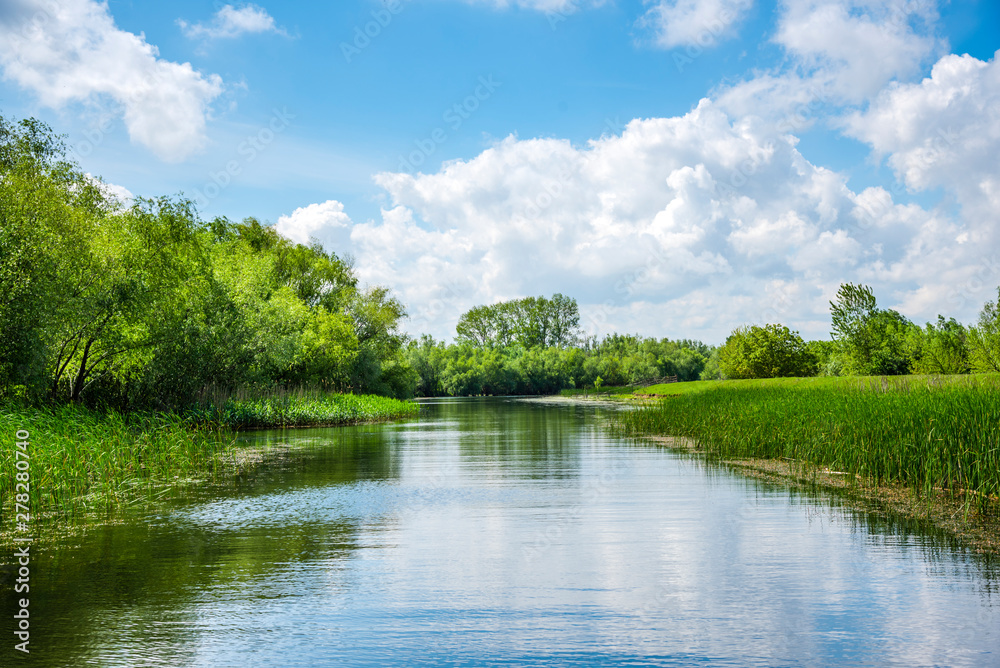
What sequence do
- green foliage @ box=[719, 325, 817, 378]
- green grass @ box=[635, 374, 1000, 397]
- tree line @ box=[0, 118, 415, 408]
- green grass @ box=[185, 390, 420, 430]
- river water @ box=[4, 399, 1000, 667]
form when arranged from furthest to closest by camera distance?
green foliage @ box=[719, 325, 817, 378] → green grass @ box=[185, 390, 420, 430] → green grass @ box=[635, 374, 1000, 397] → tree line @ box=[0, 118, 415, 408] → river water @ box=[4, 399, 1000, 667]

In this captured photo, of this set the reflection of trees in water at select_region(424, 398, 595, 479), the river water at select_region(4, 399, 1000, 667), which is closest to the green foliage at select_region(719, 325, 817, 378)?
the reflection of trees in water at select_region(424, 398, 595, 479)

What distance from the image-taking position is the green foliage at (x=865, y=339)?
61031 mm

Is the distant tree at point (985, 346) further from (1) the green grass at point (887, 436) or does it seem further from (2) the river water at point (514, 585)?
(2) the river water at point (514, 585)

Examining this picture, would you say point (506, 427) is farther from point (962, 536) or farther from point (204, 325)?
point (962, 536)

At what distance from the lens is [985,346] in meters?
55.3

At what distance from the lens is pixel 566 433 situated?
106 ft

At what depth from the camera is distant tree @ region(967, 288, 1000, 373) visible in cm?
5325

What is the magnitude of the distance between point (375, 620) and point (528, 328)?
137250 millimetres

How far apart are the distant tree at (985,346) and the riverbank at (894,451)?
38992 mm

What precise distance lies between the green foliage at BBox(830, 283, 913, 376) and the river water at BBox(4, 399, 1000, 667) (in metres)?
53.8

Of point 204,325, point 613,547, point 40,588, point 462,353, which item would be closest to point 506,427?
point 204,325

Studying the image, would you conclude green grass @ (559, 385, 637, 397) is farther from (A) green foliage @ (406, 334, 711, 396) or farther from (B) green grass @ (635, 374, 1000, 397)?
(B) green grass @ (635, 374, 1000, 397)

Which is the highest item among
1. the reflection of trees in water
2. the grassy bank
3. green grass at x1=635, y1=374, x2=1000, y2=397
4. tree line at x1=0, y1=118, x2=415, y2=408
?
tree line at x1=0, y1=118, x2=415, y2=408

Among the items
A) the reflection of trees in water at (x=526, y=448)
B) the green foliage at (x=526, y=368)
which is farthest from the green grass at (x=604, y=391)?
the reflection of trees in water at (x=526, y=448)
